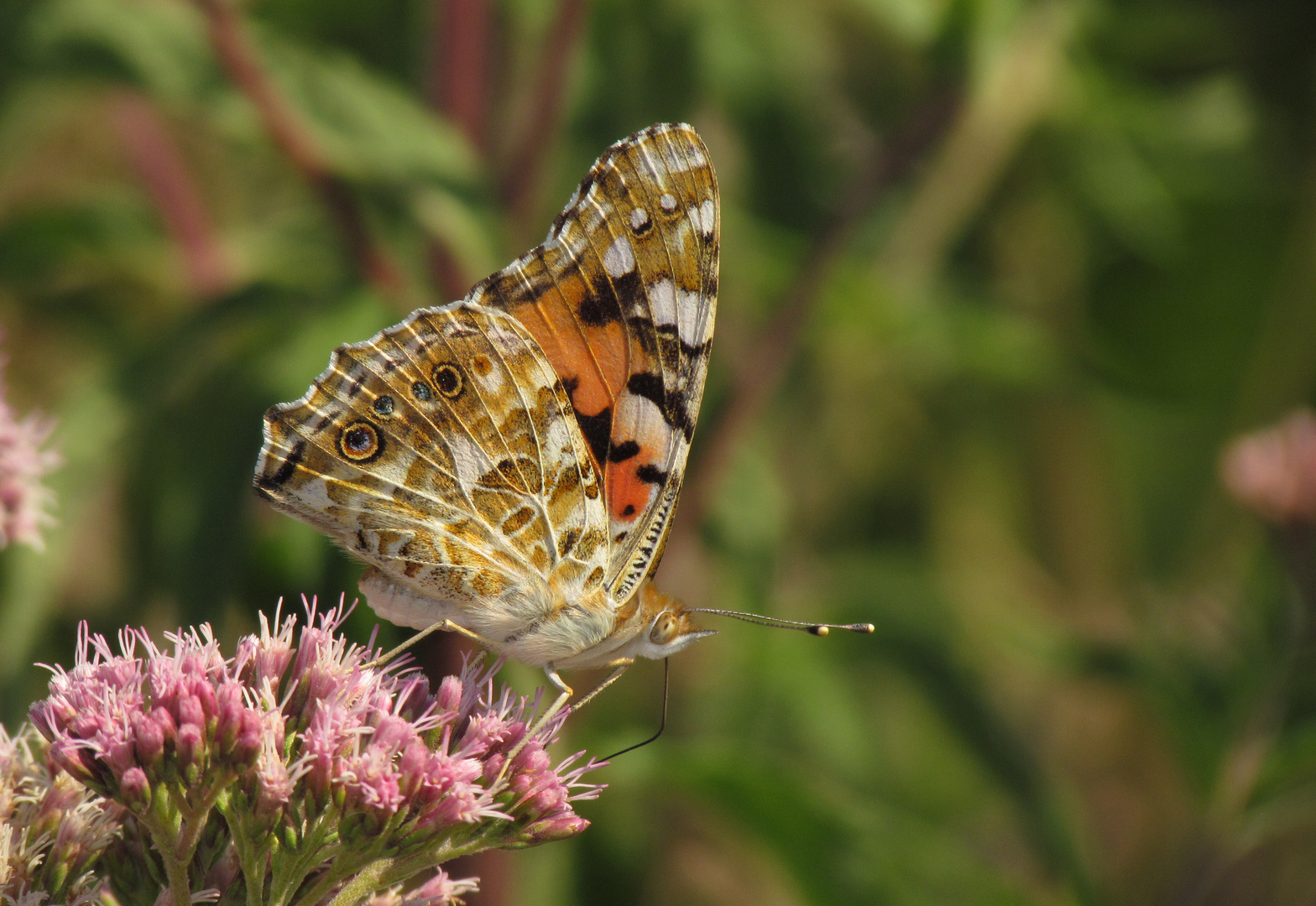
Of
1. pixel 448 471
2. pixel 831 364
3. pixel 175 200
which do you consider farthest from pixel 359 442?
pixel 831 364

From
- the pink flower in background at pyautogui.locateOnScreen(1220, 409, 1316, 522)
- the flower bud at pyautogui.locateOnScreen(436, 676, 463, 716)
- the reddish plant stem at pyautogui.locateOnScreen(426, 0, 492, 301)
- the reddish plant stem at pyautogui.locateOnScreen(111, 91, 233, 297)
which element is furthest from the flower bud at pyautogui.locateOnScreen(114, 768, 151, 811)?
the pink flower in background at pyautogui.locateOnScreen(1220, 409, 1316, 522)

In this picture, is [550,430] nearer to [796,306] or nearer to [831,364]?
[796,306]

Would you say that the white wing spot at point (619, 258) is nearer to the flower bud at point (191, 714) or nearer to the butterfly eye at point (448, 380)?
the butterfly eye at point (448, 380)

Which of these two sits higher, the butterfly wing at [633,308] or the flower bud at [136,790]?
the butterfly wing at [633,308]

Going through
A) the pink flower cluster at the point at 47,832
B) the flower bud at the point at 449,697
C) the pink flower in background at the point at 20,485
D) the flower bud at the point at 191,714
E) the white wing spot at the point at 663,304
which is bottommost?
the pink flower cluster at the point at 47,832

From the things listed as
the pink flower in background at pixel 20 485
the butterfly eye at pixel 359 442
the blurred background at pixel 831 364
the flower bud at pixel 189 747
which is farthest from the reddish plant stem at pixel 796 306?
the flower bud at pixel 189 747

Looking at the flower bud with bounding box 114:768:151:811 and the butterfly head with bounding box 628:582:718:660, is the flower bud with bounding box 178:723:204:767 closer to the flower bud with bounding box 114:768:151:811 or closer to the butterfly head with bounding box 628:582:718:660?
the flower bud with bounding box 114:768:151:811

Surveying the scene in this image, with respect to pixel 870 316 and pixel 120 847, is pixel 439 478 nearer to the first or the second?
pixel 120 847
